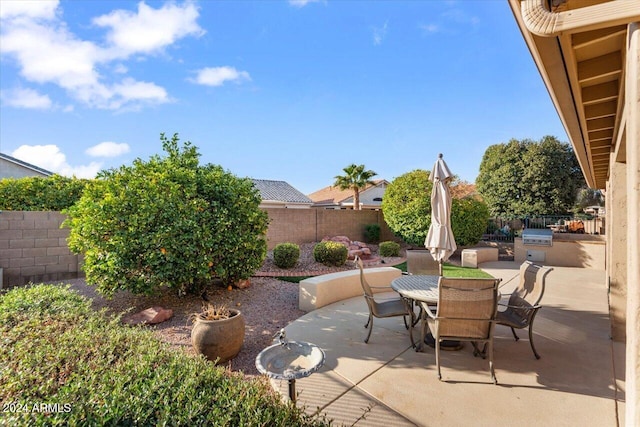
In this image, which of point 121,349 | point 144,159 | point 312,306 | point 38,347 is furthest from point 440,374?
point 144,159

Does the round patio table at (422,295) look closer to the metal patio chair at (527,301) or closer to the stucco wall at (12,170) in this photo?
the metal patio chair at (527,301)

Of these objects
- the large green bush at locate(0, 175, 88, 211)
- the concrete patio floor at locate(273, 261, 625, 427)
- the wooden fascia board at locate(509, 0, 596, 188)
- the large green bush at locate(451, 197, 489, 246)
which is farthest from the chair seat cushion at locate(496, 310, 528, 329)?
the large green bush at locate(0, 175, 88, 211)

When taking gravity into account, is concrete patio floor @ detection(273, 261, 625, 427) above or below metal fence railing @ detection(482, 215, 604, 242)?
below

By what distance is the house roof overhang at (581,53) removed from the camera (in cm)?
180

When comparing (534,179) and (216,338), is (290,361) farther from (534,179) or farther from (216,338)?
(534,179)

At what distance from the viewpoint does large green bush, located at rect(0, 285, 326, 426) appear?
5.96ft

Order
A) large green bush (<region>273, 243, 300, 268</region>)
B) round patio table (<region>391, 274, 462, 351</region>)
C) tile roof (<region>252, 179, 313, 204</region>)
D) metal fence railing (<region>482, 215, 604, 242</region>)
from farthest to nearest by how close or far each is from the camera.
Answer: tile roof (<region>252, 179, 313, 204</region>) < metal fence railing (<region>482, 215, 604, 242</region>) < large green bush (<region>273, 243, 300, 268</region>) < round patio table (<region>391, 274, 462, 351</region>)

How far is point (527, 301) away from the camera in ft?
13.4

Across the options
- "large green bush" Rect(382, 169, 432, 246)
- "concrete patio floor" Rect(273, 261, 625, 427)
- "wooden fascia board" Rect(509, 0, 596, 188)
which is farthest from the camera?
"large green bush" Rect(382, 169, 432, 246)

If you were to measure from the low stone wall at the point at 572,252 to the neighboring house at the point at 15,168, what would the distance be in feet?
86.9

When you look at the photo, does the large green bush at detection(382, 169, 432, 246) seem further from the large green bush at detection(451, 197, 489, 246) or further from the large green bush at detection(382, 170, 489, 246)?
the large green bush at detection(451, 197, 489, 246)

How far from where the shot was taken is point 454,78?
10.3 m

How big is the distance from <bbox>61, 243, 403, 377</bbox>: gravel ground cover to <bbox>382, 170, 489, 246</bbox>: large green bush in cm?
731

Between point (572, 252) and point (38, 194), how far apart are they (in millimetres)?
18541
